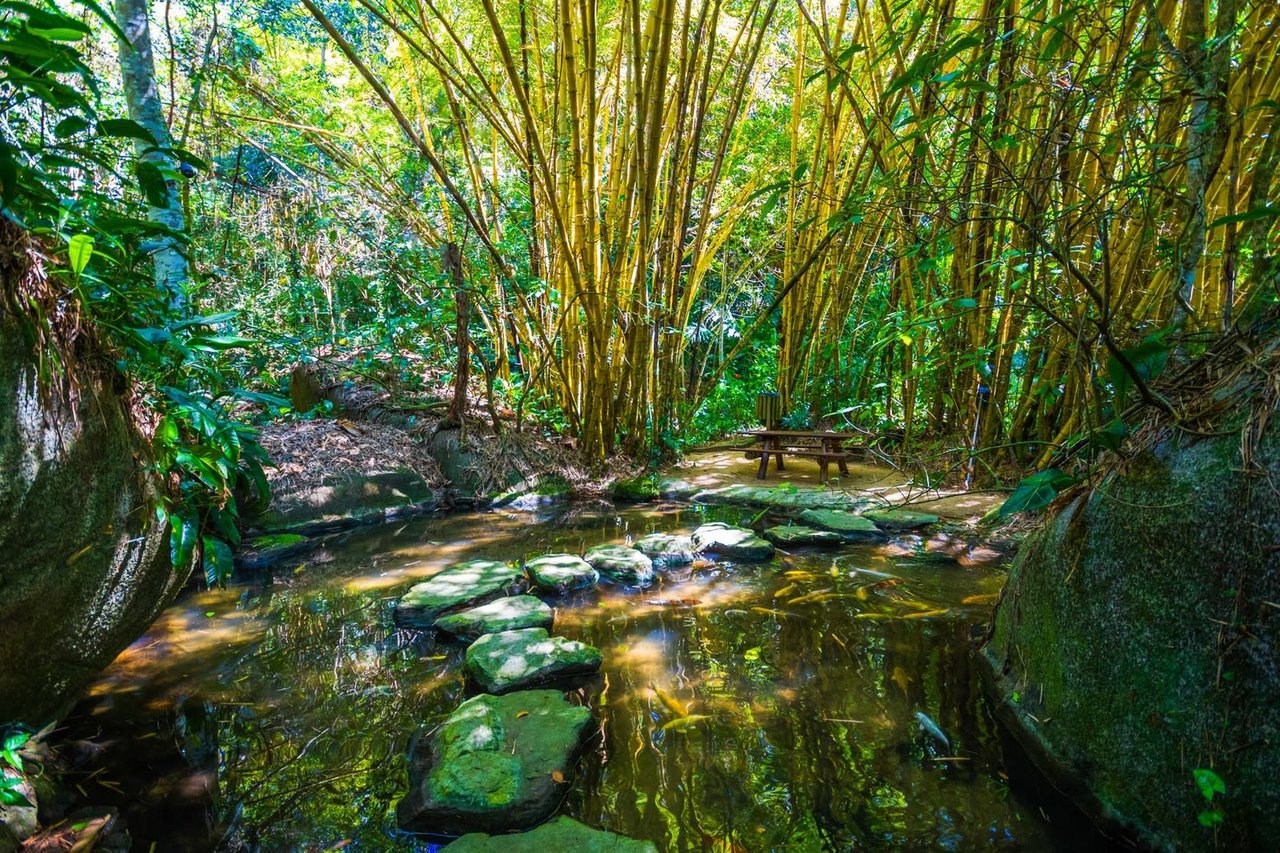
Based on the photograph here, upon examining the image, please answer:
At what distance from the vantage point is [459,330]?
420cm

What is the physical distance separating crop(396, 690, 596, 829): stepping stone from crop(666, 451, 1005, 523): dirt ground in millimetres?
2465

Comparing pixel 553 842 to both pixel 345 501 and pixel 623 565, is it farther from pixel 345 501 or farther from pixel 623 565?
pixel 345 501

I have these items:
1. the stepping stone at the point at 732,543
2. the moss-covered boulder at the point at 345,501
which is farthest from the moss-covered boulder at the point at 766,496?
the moss-covered boulder at the point at 345,501

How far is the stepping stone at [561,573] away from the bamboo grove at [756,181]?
1.36m

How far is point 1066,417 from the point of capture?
3.34 meters

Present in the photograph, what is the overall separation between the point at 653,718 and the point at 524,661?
43cm

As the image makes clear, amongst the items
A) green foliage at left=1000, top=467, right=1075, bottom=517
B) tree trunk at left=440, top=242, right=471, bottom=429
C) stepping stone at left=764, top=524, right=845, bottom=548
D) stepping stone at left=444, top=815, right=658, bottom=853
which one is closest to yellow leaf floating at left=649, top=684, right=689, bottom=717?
stepping stone at left=444, top=815, right=658, bottom=853

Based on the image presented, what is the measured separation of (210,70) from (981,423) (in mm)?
5524

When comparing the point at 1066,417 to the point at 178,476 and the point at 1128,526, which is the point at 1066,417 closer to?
the point at 1128,526

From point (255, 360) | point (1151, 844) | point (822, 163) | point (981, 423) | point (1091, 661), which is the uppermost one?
point (822, 163)

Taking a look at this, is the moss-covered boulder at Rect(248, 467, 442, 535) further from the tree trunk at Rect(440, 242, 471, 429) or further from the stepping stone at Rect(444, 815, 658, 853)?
the stepping stone at Rect(444, 815, 658, 853)

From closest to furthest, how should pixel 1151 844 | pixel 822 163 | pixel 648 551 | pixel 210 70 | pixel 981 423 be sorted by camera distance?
pixel 1151 844 < pixel 648 551 < pixel 981 423 < pixel 210 70 < pixel 822 163

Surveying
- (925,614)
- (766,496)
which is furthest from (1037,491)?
(766,496)

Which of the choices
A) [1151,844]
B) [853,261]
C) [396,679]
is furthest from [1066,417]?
[396,679]
